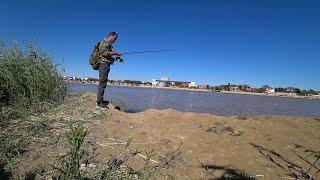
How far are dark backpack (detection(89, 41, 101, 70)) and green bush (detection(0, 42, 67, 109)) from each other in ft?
3.67

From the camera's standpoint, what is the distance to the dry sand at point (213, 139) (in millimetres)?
4055

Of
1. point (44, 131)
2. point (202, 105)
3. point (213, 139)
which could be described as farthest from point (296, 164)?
point (202, 105)

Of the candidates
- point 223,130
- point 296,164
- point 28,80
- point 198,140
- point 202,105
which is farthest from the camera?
point 202,105

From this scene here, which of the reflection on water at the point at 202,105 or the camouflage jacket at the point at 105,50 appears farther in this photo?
the reflection on water at the point at 202,105

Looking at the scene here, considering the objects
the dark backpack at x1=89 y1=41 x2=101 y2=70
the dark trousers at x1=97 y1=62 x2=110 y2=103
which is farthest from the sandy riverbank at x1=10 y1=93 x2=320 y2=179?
the dark backpack at x1=89 y1=41 x2=101 y2=70

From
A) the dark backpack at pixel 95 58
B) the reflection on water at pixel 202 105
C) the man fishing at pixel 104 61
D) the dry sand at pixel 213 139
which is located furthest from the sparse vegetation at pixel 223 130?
the reflection on water at pixel 202 105

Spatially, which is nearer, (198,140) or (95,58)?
(198,140)

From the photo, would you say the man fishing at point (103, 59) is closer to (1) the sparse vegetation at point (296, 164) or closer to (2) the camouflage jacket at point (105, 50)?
(2) the camouflage jacket at point (105, 50)

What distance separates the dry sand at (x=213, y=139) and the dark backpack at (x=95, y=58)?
5.23 ft

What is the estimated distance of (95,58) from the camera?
26.6 ft

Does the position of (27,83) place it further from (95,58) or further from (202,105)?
(202,105)

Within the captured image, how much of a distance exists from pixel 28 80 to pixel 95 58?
1628 millimetres

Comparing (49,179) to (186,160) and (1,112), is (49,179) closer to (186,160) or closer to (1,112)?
(186,160)

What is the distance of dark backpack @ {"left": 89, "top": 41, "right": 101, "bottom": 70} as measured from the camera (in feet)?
26.5
